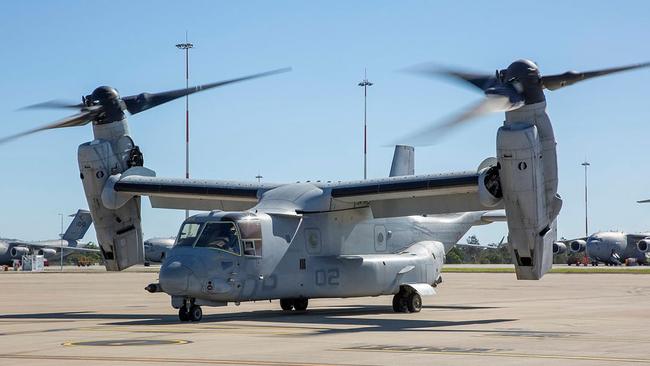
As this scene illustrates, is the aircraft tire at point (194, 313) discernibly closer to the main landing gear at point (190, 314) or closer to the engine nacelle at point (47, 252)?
the main landing gear at point (190, 314)

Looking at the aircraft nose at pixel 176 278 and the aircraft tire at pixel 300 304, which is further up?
the aircraft nose at pixel 176 278

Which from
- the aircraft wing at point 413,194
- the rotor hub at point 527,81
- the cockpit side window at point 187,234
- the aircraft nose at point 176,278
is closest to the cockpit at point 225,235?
the cockpit side window at point 187,234

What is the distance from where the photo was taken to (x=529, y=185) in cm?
2155

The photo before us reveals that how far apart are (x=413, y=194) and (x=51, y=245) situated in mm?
87057

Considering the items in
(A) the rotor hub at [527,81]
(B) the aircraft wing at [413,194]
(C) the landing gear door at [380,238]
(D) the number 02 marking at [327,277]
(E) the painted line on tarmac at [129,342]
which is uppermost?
(A) the rotor hub at [527,81]

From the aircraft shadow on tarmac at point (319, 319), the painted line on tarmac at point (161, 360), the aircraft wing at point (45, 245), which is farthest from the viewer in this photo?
the aircraft wing at point (45, 245)

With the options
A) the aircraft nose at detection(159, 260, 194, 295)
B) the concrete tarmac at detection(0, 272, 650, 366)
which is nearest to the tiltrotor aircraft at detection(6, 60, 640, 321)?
the aircraft nose at detection(159, 260, 194, 295)

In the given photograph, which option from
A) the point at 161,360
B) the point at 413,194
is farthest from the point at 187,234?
the point at 161,360

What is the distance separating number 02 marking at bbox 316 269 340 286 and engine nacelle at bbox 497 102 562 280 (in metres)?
5.21

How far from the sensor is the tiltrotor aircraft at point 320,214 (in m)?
21.9

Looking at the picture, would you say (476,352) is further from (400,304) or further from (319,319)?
(400,304)

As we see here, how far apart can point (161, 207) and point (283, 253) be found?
22.4ft

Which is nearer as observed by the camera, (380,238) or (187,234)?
(187,234)

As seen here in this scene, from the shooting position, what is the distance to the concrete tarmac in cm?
1413
